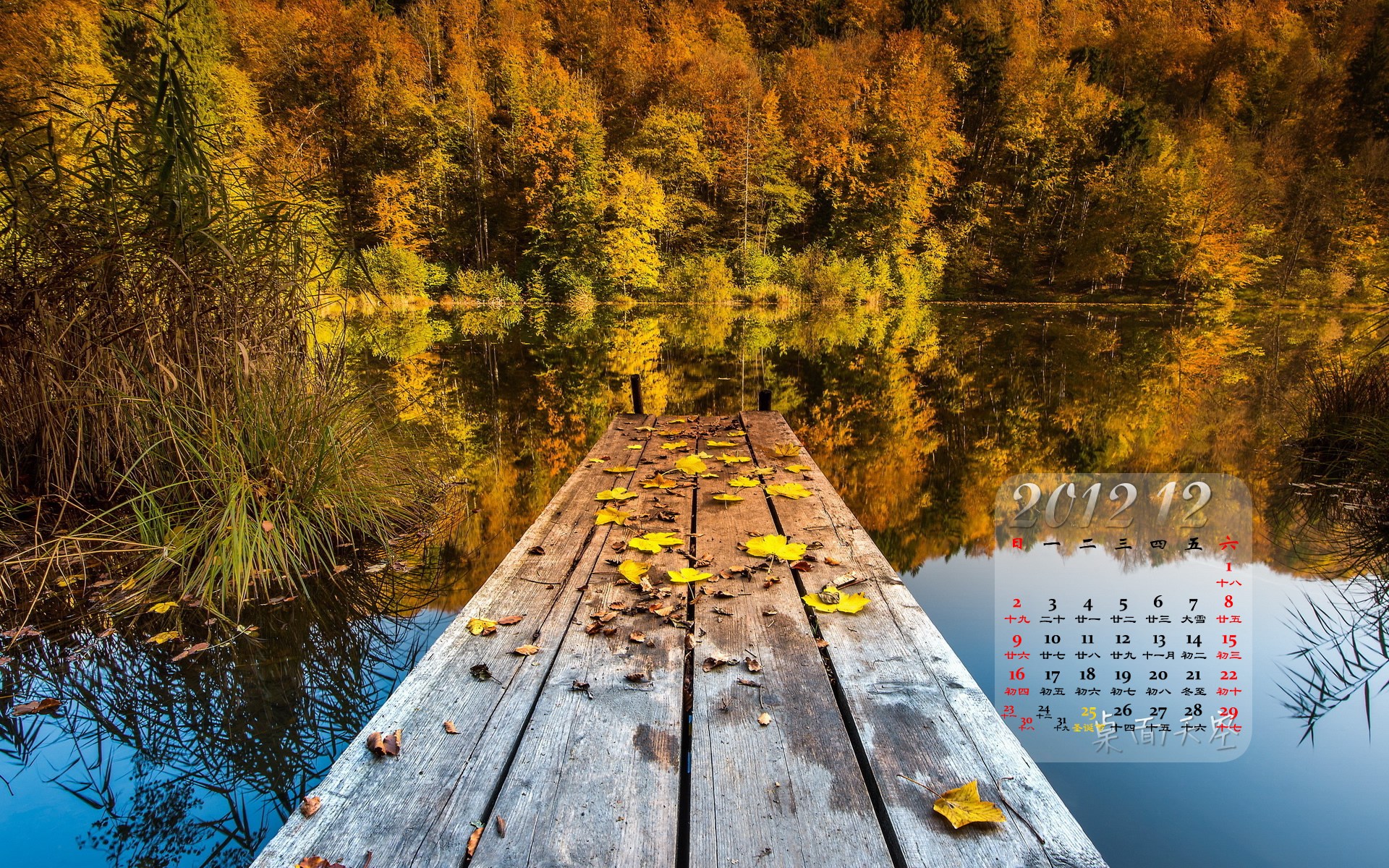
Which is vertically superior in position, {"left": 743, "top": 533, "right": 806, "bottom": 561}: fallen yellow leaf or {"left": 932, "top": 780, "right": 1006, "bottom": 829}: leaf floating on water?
{"left": 743, "top": 533, "right": 806, "bottom": 561}: fallen yellow leaf

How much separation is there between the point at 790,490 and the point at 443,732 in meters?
1.86

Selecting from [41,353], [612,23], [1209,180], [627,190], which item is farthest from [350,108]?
[1209,180]

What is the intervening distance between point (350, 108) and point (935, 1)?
91.7 feet

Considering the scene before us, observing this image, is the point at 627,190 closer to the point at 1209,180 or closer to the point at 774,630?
the point at 1209,180

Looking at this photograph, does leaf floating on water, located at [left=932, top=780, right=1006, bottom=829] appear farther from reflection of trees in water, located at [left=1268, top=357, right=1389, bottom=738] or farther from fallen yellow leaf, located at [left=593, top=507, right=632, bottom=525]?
reflection of trees in water, located at [left=1268, top=357, right=1389, bottom=738]

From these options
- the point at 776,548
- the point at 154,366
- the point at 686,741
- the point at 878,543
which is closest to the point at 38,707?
the point at 154,366

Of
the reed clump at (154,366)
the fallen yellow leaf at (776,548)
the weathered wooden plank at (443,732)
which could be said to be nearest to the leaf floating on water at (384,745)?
the weathered wooden plank at (443,732)

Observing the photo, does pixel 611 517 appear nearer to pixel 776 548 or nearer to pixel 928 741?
pixel 776 548

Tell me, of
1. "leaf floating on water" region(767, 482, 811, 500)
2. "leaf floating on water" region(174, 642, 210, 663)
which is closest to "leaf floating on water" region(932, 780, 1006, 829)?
"leaf floating on water" region(767, 482, 811, 500)

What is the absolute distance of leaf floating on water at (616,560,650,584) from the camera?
2.02m

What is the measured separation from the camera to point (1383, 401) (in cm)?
440
